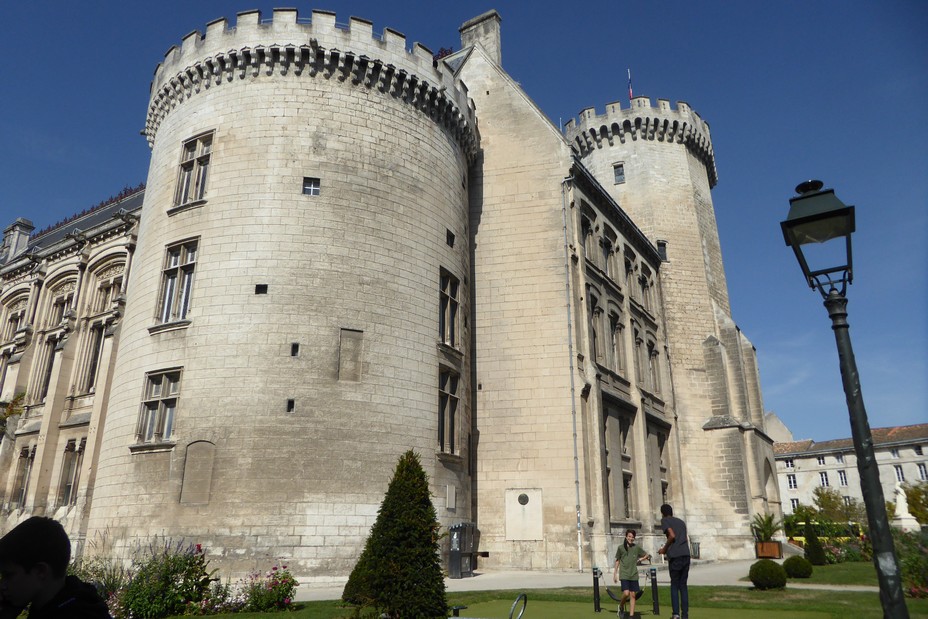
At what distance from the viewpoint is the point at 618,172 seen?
124ft

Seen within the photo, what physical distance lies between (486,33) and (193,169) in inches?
628

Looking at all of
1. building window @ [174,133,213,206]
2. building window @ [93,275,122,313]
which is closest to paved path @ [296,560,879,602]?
building window @ [174,133,213,206]

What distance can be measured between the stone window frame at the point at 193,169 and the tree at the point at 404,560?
13248mm

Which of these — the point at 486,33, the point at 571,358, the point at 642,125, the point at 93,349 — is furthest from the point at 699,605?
the point at 642,125

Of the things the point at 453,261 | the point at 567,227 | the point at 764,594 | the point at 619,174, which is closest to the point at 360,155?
the point at 453,261

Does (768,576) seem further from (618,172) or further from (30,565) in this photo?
(618,172)

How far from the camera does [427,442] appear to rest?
19281 millimetres

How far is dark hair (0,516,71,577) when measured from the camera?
3.05m

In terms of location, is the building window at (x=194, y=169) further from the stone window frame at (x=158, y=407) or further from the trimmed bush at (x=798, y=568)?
the trimmed bush at (x=798, y=568)

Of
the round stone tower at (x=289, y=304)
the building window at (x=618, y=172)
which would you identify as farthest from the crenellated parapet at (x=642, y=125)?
the round stone tower at (x=289, y=304)

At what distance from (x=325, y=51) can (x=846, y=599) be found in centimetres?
1948

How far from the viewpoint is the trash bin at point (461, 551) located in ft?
63.0

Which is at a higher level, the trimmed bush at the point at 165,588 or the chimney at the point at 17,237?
the chimney at the point at 17,237

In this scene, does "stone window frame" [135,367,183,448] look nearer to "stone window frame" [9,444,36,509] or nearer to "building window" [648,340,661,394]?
"stone window frame" [9,444,36,509]
